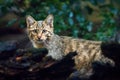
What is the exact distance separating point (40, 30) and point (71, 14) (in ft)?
7.62

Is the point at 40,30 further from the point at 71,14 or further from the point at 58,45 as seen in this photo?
the point at 71,14

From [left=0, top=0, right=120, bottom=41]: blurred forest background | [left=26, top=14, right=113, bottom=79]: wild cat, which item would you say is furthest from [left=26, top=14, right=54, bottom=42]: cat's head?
[left=0, top=0, right=120, bottom=41]: blurred forest background

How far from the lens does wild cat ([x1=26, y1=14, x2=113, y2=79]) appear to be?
26.9ft

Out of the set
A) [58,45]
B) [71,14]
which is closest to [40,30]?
[58,45]

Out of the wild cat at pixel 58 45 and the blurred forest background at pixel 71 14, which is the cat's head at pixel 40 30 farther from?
the blurred forest background at pixel 71 14

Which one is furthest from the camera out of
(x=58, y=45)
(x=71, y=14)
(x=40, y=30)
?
(x=71, y=14)

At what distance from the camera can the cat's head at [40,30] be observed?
8234 mm

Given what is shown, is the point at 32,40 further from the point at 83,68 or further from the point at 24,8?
the point at 24,8

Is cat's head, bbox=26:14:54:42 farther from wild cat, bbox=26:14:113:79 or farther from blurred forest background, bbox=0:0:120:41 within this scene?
blurred forest background, bbox=0:0:120:41

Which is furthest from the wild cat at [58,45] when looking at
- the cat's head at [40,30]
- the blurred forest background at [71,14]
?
the blurred forest background at [71,14]

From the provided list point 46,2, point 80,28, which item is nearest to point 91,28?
point 80,28

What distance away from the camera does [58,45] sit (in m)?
8.42

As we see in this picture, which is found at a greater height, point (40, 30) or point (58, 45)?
point (40, 30)

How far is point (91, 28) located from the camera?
34.8 ft
